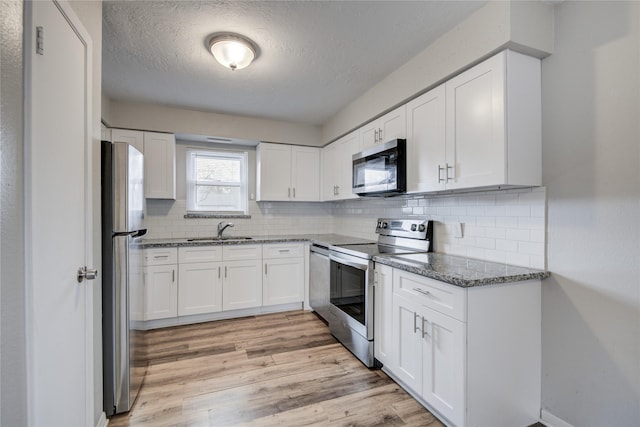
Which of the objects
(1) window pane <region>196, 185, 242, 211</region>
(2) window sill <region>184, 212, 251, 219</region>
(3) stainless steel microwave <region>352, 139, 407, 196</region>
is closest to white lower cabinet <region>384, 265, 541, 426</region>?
(3) stainless steel microwave <region>352, 139, 407, 196</region>

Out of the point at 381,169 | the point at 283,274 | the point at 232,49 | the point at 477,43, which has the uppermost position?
the point at 232,49

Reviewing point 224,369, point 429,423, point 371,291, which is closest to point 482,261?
point 371,291

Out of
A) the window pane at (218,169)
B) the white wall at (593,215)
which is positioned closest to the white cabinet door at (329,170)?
the window pane at (218,169)

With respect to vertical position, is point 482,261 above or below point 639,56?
below

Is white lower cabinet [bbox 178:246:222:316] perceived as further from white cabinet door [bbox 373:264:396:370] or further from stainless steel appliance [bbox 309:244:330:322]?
white cabinet door [bbox 373:264:396:370]

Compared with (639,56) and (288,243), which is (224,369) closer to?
(288,243)

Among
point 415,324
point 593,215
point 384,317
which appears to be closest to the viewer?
point 593,215

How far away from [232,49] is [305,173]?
6.91 ft

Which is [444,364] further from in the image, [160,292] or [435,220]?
[160,292]

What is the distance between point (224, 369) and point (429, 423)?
4.92 feet

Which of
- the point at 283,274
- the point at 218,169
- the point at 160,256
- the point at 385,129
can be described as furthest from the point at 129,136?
the point at 385,129

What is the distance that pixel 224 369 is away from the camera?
2283 millimetres

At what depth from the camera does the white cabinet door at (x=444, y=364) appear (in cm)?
153

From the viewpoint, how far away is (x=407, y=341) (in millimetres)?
1919
